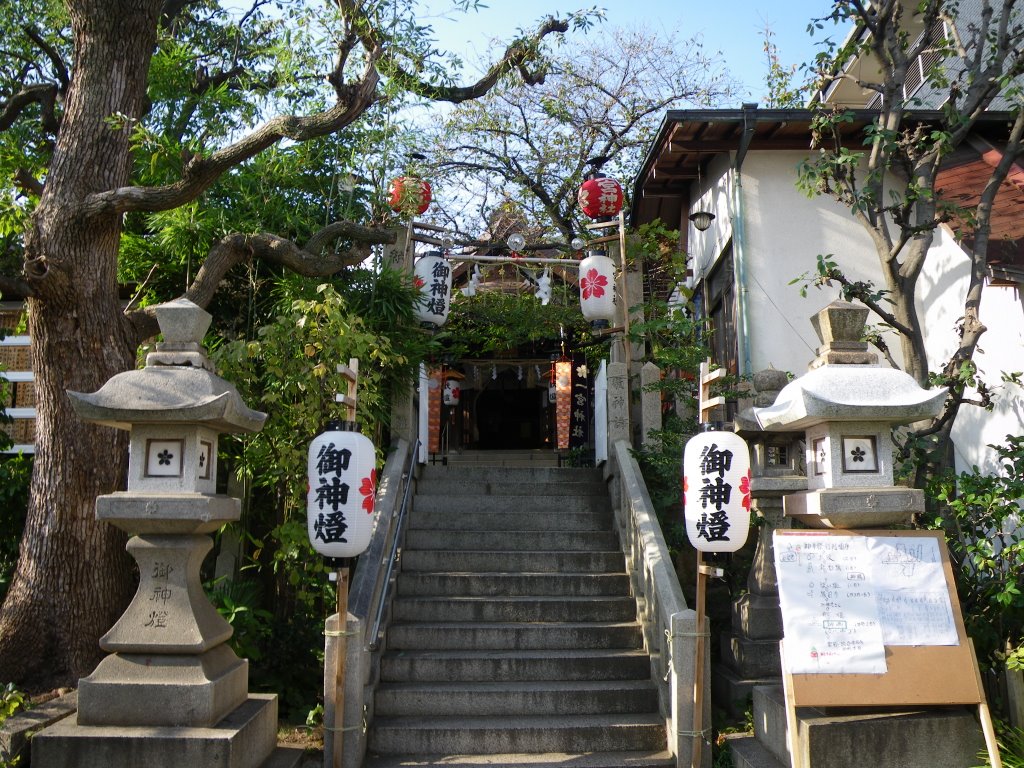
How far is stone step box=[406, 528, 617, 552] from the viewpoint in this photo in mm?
9273

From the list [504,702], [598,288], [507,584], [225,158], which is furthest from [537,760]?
[598,288]

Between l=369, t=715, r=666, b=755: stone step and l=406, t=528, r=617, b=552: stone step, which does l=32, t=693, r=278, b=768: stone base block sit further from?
l=406, t=528, r=617, b=552: stone step

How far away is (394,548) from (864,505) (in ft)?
16.2

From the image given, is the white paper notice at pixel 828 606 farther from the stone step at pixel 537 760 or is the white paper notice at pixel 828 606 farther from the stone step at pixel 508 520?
the stone step at pixel 508 520

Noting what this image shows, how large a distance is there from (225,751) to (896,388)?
568 cm

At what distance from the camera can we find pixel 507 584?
28.1ft

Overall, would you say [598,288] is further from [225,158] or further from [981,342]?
[225,158]

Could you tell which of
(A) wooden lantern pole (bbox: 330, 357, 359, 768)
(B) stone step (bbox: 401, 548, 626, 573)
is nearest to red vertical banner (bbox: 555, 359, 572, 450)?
(B) stone step (bbox: 401, 548, 626, 573)

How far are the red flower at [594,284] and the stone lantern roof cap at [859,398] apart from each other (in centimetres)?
538

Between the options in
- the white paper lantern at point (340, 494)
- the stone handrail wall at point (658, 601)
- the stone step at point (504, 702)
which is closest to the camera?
the white paper lantern at point (340, 494)

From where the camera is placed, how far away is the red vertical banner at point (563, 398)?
1518 cm

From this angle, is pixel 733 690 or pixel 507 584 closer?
pixel 733 690

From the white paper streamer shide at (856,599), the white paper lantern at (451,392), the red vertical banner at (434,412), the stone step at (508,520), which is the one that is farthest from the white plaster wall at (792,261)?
the white paper lantern at (451,392)

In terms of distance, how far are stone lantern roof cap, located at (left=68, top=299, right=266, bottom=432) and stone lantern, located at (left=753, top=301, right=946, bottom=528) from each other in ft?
14.7
